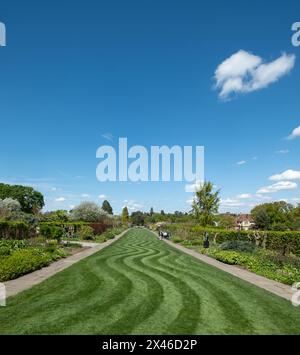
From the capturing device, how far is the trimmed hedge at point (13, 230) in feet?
71.1

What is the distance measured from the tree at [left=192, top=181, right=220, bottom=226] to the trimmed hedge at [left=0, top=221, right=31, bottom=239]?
17.8 meters

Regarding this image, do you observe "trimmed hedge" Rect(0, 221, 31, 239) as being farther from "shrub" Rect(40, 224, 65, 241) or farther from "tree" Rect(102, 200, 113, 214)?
"tree" Rect(102, 200, 113, 214)

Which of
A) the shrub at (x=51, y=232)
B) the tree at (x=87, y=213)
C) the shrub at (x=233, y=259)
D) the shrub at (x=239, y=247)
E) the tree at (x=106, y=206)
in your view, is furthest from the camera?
the tree at (x=106, y=206)

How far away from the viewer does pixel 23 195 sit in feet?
262

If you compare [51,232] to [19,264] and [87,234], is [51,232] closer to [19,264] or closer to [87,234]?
[87,234]

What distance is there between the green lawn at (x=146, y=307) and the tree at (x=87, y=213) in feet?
152

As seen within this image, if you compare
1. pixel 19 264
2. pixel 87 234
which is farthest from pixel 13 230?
pixel 19 264

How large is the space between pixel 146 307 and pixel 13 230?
1837 cm

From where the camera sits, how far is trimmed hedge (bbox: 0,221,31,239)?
21656 millimetres

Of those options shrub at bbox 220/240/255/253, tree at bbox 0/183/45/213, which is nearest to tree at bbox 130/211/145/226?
tree at bbox 0/183/45/213

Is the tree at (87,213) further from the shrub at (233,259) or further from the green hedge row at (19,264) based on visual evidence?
the green hedge row at (19,264)

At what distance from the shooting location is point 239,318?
20.9ft

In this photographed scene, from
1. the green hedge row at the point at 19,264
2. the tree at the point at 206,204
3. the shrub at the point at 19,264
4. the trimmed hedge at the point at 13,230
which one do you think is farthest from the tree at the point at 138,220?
the shrub at the point at 19,264
